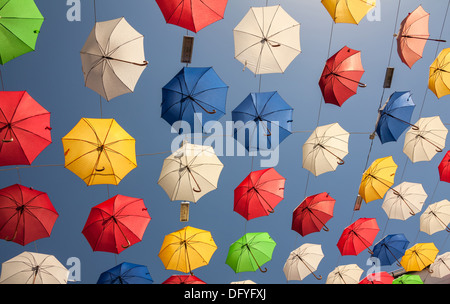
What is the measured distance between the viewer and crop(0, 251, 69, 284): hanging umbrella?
5.59 metres

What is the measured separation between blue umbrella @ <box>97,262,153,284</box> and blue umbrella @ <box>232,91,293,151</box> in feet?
9.22

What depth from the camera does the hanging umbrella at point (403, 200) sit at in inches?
283

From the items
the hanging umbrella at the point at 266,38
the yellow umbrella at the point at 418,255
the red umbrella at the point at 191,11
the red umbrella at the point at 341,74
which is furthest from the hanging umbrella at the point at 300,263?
the red umbrella at the point at 191,11

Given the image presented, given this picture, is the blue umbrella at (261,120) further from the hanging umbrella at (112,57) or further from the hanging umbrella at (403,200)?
the hanging umbrella at (403,200)

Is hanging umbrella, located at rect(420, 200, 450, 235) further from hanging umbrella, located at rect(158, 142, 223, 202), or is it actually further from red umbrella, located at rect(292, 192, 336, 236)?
hanging umbrella, located at rect(158, 142, 223, 202)

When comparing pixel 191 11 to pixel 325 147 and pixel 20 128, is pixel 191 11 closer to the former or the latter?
pixel 20 128

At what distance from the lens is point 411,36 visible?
5938mm

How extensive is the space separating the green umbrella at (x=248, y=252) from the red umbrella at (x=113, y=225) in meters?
1.82

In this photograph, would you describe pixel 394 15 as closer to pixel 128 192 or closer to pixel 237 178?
pixel 237 178

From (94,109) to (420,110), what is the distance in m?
6.74

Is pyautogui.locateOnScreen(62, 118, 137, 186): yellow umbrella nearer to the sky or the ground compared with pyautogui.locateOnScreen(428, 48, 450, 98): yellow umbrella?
nearer to the ground

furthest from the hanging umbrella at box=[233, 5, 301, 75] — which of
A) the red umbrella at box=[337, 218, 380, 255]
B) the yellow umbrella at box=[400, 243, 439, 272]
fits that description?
the yellow umbrella at box=[400, 243, 439, 272]

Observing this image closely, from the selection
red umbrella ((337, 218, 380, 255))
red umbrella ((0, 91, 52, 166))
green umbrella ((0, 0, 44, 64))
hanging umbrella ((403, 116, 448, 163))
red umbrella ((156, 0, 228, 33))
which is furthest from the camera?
red umbrella ((337, 218, 380, 255))

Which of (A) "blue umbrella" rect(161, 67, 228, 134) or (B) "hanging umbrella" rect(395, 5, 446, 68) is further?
(B) "hanging umbrella" rect(395, 5, 446, 68)
